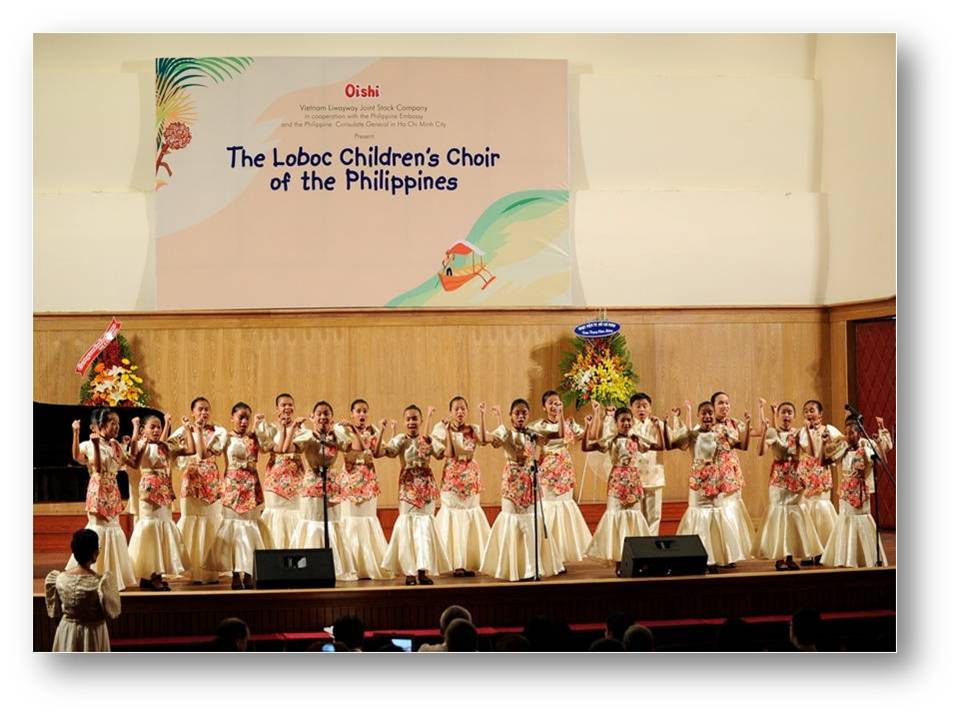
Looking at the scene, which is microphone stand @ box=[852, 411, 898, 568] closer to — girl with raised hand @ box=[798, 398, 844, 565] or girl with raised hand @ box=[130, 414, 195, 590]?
girl with raised hand @ box=[798, 398, 844, 565]

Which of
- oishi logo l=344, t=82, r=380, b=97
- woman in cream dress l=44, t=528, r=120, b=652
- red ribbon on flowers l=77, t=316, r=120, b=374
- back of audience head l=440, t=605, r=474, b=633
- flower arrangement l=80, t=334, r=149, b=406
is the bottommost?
back of audience head l=440, t=605, r=474, b=633

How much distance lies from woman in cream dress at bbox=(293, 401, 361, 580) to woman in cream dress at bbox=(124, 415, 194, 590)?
27.6 inches

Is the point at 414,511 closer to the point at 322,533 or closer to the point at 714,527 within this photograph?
the point at 322,533

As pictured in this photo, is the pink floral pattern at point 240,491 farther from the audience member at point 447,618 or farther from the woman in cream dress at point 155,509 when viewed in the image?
the audience member at point 447,618

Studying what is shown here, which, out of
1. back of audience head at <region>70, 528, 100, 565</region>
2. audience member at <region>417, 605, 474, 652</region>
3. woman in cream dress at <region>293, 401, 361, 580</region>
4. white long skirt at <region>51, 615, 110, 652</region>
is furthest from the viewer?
woman in cream dress at <region>293, 401, 361, 580</region>

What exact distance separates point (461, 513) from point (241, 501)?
1.34 meters

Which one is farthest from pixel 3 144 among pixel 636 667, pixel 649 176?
pixel 636 667

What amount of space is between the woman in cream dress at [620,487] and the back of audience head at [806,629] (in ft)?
3.86

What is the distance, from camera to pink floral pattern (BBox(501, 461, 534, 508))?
8148mm

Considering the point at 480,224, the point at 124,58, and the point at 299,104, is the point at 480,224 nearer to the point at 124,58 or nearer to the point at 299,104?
the point at 299,104

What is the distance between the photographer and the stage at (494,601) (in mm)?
7582

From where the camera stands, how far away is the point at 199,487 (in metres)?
8.09

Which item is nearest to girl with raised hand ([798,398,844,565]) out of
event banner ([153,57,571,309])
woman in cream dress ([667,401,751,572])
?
woman in cream dress ([667,401,751,572])

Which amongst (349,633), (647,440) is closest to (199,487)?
(349,633)
